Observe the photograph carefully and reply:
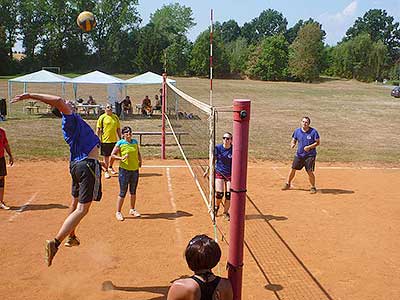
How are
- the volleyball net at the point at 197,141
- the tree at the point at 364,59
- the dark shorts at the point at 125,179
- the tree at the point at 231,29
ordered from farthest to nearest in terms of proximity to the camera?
the tree at the point at 231,29 → the tree at the point at 364,59 → the dark shorts at the point at 125,179 → the volleyball net at the point at 197,141

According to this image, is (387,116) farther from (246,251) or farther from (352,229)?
(246,251)

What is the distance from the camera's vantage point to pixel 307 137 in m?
10.9

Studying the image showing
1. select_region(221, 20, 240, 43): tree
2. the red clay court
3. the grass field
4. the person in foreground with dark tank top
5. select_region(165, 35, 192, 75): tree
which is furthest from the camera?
select_region(221, 20, 240, 43): tree

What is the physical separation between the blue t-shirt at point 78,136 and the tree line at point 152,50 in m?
63.5

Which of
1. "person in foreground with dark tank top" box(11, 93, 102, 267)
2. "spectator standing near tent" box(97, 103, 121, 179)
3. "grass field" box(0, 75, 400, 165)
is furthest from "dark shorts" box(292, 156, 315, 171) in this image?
"person in foreground with dark tank top" box(11, 93, 102, 267)

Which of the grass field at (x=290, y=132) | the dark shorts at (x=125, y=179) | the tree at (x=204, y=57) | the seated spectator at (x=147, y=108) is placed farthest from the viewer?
the tree at (x=204, y=57)

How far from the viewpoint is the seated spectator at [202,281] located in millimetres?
3125

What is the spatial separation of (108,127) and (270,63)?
63.1m

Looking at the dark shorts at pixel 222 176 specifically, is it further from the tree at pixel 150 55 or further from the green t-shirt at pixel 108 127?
the tree at pixel 150 55

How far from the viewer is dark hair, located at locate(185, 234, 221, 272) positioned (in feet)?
Result: 10.4

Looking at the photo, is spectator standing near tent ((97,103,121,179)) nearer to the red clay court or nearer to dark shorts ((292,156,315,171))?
the red clay court

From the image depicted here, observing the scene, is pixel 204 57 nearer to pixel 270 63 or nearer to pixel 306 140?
pixel 270 63

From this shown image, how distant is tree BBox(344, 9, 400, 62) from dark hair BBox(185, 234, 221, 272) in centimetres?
12370

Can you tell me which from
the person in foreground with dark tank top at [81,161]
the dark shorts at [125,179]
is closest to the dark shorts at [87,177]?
the person in foreground with dark tank top at [81,161]
